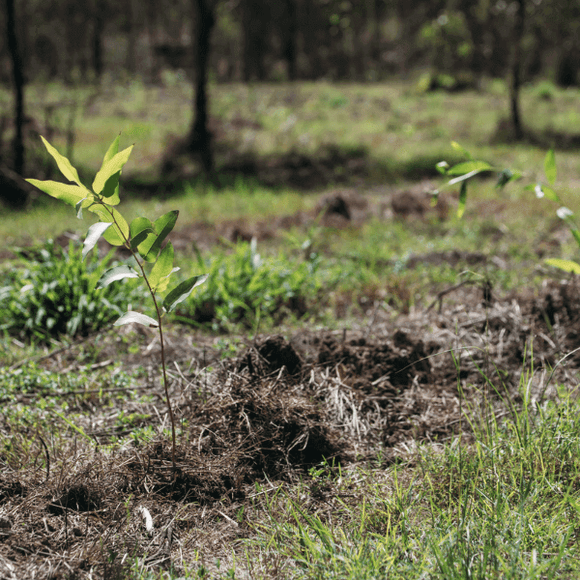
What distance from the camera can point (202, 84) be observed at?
9844 millimetres

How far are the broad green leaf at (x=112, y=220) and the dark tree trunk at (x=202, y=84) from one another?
8.19m

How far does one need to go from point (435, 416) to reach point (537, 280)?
1.78m

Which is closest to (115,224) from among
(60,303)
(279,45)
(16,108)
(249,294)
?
(249,294)

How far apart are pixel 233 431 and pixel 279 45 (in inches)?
1513

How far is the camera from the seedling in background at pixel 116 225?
4.15 feet

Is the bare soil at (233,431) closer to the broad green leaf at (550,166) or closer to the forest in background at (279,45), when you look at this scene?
the broad green leaf at (550,166)

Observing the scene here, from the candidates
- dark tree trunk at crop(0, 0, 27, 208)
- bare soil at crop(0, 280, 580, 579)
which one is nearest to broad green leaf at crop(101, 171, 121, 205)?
bare soil at crop(0, 280, 580, 579)

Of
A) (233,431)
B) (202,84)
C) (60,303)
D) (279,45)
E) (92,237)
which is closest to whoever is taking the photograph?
(92,237)

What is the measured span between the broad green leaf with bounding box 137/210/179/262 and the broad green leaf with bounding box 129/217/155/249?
0.12 feet

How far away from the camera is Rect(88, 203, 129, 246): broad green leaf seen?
138 centimetres

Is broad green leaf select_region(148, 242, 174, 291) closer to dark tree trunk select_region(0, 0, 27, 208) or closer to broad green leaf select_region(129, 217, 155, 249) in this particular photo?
broad green leaf select_region(129, 217, 155, 249)

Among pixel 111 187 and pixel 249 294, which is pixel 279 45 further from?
pixel 111 187

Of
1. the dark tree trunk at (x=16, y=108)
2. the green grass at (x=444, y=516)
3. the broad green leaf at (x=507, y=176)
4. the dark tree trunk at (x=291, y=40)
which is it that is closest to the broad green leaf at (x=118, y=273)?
the green grass at (x=444, y=516)

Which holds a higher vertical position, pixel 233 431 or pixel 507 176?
pixel 507 176
